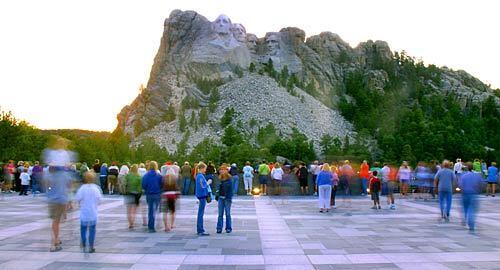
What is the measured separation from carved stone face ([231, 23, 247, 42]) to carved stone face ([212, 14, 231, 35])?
2.42m

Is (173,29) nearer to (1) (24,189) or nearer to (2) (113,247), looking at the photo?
(1) (24,189)

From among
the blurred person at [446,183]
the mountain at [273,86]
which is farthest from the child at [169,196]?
the mountain at [273,86]

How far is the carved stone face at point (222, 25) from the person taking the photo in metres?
154

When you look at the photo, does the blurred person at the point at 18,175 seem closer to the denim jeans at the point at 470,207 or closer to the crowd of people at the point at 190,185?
the crowd of people at the point at 190,185

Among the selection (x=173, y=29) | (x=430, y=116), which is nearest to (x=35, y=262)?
(x=430, y=116)

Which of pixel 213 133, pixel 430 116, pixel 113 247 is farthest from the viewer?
pixel 430 116

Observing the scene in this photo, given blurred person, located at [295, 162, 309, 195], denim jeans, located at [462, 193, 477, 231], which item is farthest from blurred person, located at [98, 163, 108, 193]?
denim jeans, located at [462, 193, 477, 231]

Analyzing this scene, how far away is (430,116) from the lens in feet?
408

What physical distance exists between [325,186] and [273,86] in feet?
353

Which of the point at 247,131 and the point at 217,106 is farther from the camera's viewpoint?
the point at 217,106

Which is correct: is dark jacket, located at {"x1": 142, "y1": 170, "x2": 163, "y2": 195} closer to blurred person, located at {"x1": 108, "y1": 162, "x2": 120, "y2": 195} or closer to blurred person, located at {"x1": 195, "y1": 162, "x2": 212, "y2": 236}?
blurred person, located at {"x1": 195, "y1": 162, "x2": 212, "y2": 236}

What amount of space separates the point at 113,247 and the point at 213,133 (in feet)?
297

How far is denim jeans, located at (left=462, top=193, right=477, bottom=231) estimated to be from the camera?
13.3 metres

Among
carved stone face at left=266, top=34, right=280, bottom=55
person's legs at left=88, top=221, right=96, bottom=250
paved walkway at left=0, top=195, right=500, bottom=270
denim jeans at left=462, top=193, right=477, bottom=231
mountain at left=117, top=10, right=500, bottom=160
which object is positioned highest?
carved stone face at left=266, top=34, right=280, bottom=55
